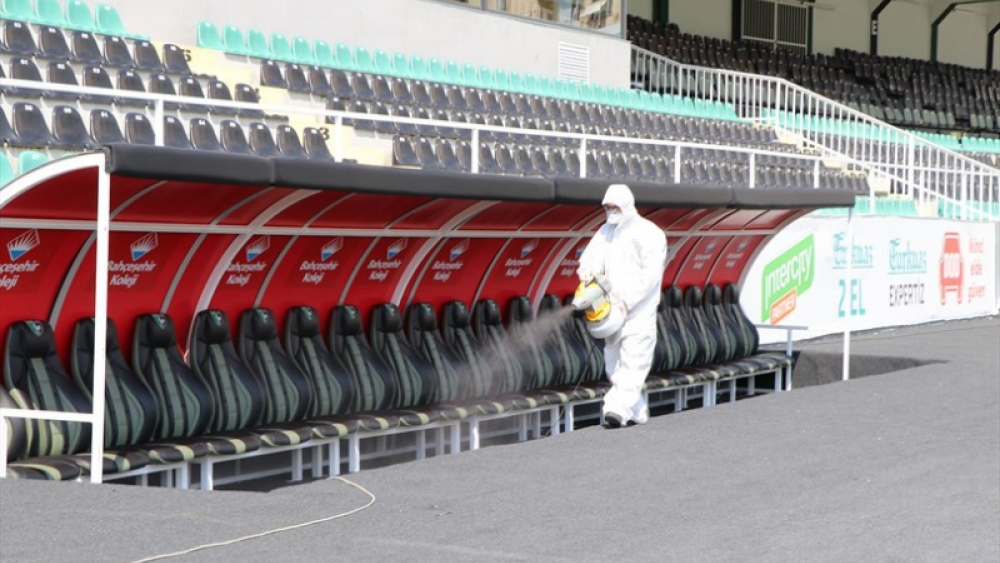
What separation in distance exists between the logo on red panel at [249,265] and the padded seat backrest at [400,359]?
4.49 ft

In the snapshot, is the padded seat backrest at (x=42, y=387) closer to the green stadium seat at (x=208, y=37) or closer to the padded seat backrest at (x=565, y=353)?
the padded seat backrest at (x=565, y=353)

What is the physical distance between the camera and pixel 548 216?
474 inches

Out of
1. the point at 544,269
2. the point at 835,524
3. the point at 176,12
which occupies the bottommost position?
the point at 835,524

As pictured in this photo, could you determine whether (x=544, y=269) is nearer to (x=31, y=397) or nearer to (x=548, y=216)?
(x=548, y=216)

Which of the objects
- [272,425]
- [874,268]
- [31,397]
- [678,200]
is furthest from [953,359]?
[31,397]

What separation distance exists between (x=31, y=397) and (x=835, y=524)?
4672mm

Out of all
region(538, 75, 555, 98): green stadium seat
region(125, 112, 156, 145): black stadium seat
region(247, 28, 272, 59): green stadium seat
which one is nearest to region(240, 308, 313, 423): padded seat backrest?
region(125, 112, 156, 145): black stadium seat

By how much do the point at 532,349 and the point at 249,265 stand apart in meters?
3.38

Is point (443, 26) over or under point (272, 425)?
over

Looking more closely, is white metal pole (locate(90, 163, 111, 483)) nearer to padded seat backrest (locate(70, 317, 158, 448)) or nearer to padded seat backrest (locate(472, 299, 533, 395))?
padded seat backrest (locate(70, 317, 158, 448))

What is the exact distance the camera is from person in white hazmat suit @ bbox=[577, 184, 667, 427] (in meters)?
10.2

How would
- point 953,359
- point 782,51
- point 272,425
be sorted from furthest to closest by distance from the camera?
point 782,51 < point 953,359 < point 272,425

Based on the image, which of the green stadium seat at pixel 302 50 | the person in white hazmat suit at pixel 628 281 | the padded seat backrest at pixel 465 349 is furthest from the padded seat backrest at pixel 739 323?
the green stadium seat at pixel 302 50

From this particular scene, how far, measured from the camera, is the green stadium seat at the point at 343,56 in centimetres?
→ 1720
